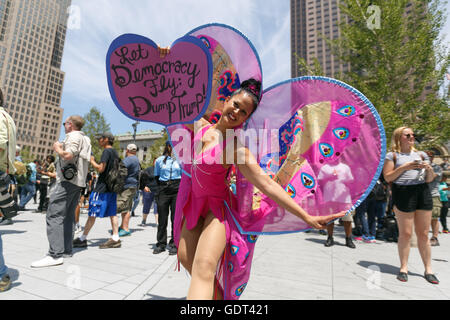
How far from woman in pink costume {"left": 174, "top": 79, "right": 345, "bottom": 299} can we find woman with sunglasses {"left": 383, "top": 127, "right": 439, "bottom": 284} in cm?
260

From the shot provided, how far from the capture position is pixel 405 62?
10.4 m

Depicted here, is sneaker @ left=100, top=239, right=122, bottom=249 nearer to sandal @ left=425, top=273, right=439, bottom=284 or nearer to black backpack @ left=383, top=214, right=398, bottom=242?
sandal @ left=425, top=273, right=439, bottom=284

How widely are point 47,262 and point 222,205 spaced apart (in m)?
2.84

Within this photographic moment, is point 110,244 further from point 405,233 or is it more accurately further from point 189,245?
point 405,233

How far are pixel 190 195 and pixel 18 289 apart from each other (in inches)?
82.0

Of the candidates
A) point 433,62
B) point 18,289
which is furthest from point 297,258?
point 433,62

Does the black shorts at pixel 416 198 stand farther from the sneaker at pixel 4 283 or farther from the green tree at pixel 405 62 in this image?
the green tree at pixel 405 62

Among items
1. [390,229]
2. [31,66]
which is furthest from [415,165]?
[31,66]

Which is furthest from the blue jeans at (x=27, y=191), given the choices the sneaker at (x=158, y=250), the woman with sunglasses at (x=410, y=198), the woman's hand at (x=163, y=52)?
the woman with sunglasses at (x=410, y=198)

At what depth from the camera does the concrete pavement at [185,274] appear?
2.60 m

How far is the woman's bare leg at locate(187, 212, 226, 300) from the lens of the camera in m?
1.48

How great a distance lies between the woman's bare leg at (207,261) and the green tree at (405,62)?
33.5 ft

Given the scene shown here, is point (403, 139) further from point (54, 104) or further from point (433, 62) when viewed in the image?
point (54, 104)

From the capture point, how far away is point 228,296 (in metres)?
1.72
